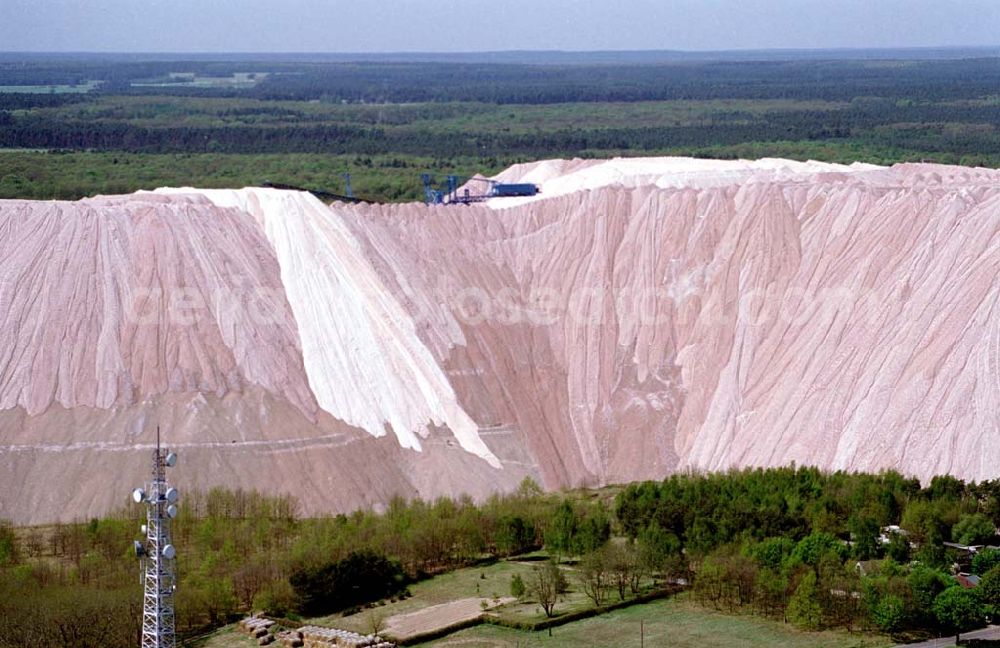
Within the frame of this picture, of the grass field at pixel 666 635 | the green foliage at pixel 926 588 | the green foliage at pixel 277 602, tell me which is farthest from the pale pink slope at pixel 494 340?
the grass field at pixel 666 635

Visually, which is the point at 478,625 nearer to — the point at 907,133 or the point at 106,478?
the point at 106,478

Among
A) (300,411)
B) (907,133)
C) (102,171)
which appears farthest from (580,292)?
(907,133)

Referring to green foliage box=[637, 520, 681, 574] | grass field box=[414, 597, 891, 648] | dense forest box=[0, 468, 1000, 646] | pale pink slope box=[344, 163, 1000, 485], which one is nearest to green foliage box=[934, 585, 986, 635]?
dense forest box=[0, 468, 1000, 646]

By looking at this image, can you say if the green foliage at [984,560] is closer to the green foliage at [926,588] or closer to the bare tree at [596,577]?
the green foliage at [926,588]

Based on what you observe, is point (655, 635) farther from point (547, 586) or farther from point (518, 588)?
point (518, 588)

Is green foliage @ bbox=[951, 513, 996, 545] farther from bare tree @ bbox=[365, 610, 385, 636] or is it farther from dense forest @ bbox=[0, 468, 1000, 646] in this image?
bare tree @ bbox=[365, 610, 385, 636]

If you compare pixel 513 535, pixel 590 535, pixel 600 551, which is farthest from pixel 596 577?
pixel 513 535

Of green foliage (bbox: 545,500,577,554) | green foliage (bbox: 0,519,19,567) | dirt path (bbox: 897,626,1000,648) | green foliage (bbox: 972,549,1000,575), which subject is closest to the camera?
dirt path (bbox: 897,626,1000,648)
